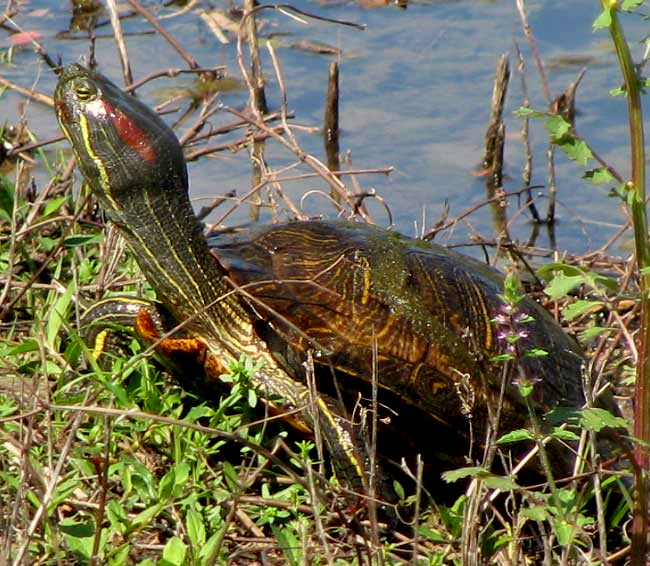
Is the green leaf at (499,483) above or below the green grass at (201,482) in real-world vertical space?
above

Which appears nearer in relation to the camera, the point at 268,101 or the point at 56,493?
the point at 56,493

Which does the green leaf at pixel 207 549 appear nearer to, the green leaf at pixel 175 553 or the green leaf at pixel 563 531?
the green leaf at pixel 175 553

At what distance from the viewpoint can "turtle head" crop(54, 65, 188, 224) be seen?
12.8 ft

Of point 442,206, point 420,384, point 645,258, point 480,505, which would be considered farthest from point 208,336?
point 442,206

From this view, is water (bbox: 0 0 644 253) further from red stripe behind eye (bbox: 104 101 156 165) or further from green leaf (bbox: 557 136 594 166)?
green leaf (bbox: 557 136 594 166)

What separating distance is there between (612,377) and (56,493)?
7.19ft

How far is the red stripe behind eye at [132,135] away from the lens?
3.90 meters

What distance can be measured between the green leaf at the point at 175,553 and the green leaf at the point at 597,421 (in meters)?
1.06

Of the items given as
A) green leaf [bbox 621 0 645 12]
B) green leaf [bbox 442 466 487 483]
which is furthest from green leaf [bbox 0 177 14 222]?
green leaf [bbox 621 0 645 12]

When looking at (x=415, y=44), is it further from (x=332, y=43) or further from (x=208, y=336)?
(x=208, y=336)

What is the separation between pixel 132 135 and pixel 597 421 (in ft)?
6.72

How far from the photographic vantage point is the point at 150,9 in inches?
343

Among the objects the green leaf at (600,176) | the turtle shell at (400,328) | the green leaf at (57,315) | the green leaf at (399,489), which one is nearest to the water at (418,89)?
the turtle shell at (400,328)

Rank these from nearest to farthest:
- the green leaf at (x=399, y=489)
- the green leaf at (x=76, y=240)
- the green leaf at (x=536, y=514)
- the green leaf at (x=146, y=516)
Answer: the green leaf at (x=536, y=514), the green leaf at (x=146, y=516), the green leaf at (x=399, y=489), the green leaf at (x=76, y=240)
